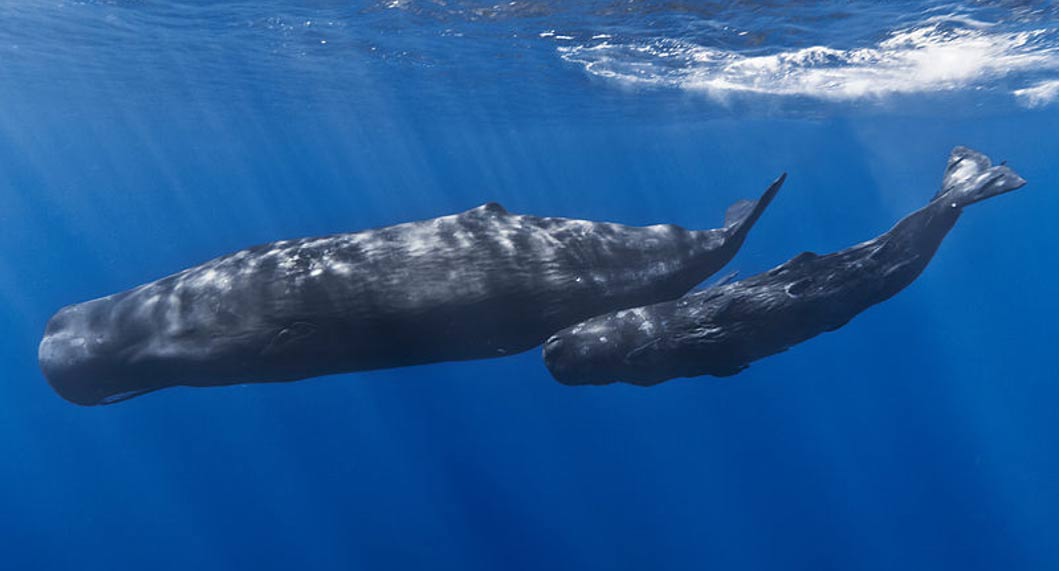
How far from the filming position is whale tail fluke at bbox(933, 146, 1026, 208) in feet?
18.8

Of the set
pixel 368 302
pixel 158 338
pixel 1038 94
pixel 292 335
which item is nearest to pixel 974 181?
pixel 368 302

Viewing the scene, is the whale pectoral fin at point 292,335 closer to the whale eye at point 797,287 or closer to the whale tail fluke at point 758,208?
the whale eye at point 797,287

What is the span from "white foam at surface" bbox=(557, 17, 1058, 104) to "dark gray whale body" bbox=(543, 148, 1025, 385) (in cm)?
1501

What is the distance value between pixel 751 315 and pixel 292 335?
11.8ft

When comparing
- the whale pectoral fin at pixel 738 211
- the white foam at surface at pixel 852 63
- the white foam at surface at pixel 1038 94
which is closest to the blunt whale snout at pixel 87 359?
the whale pectoral fin at pixel 738 211

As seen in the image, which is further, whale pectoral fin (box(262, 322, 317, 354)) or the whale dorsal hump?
the whale dorsal hump

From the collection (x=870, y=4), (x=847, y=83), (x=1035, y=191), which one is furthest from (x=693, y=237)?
(x=1035, y=191)

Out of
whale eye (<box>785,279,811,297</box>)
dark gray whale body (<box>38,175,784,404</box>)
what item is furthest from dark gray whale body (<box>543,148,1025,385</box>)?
Answer: dark gray whale body (<box>38,175,784,404</box>)

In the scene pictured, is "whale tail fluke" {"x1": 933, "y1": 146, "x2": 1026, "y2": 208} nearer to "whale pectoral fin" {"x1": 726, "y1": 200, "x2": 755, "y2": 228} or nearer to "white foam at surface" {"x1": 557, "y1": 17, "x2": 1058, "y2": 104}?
"whale pectoral fin" {"x1": 726, "y1": 200, "x2": 755, "y2": 228}

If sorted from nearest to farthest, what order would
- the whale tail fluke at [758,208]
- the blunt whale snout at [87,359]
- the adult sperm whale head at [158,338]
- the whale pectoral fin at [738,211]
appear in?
1. the adult sperm whale head at [158,338]
2. the blunt whale snout at [87,359]
3. the whale tail fluke at [758,208]
4. the whale pectoral fin at [738,211]

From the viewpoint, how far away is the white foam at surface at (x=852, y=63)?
65.7 feet

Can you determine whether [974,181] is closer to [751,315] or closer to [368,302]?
[751,315]

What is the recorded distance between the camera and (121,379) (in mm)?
6383

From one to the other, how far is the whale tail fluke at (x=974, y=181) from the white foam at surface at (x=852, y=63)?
1361 cm
